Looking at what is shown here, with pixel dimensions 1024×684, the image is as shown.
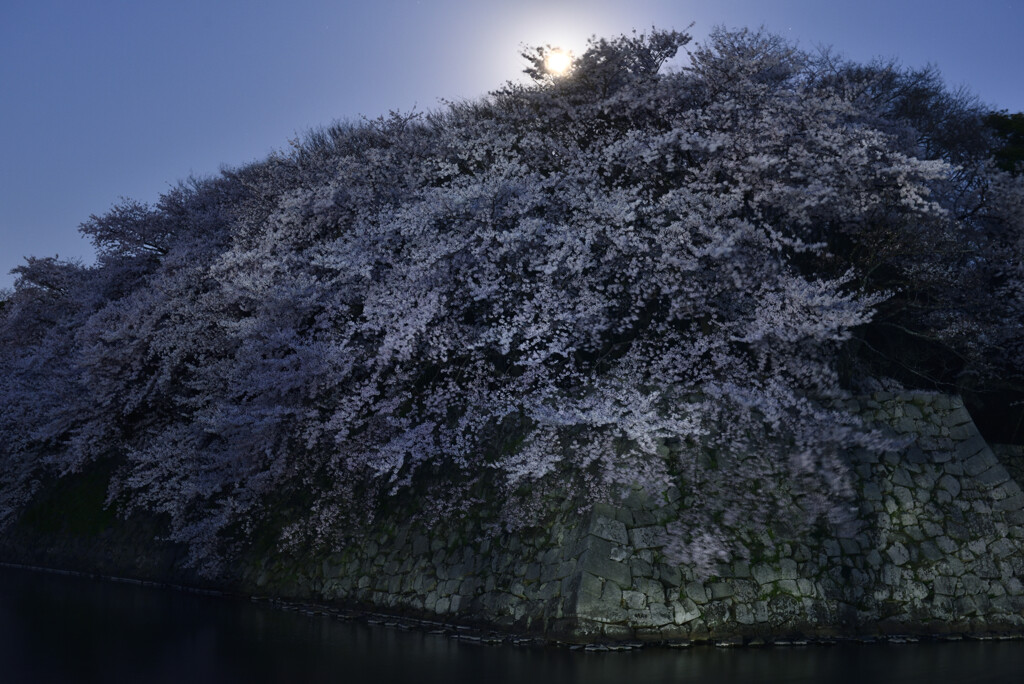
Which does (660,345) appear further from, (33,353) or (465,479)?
(33,353)

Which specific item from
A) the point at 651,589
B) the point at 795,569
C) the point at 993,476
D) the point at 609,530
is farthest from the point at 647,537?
the point at 993,476

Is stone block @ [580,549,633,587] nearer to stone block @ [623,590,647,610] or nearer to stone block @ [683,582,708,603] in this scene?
stone block @ [623,590,647,610]

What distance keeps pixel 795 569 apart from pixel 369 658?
6649 millimetres

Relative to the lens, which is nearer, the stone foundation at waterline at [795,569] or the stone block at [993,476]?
the stone foundation at waterline at [795,569]

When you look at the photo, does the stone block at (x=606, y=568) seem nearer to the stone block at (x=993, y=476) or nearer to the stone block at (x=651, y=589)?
the stone block at (x=651, y=589)

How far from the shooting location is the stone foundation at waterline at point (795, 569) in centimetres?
1306

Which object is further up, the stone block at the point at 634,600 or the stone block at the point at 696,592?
the stone block at the point at 696,592

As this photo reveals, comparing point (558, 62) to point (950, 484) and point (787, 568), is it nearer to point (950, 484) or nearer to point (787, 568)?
point (950, 484)

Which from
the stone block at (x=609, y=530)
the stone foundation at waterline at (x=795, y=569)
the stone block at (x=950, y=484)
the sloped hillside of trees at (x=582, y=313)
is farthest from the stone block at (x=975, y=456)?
the stone block at (x=609, y=530)

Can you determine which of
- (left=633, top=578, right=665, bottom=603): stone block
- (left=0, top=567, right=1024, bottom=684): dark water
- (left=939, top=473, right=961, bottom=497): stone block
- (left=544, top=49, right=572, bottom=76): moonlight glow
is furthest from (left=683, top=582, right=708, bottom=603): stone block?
(left=544, top=49, right=572, bottom=76): moonlight glow

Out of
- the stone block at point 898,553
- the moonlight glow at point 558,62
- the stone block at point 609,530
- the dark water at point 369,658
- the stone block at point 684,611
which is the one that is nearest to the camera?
the dark water at point 369,658

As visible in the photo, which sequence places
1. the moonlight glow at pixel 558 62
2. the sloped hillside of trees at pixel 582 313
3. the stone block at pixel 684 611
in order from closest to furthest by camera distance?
1. the stone block at pixel 684 611
2. the sloped hillside of trees at pixel 582 313
3. the moonlight glow at pixel 558 62

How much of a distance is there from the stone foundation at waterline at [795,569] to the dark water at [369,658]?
0.75 m

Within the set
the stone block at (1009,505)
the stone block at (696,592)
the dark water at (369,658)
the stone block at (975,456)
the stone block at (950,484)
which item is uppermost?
the stone block at (975,456)
